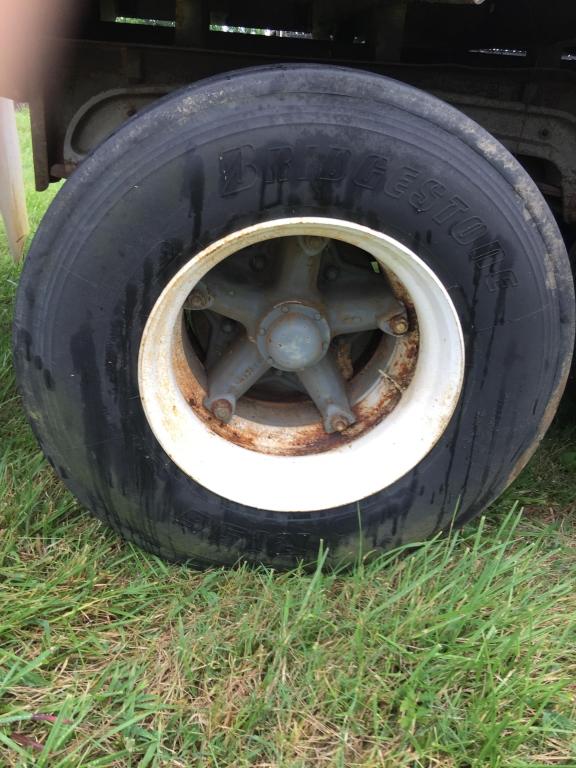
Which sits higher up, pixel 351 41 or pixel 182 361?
pixel 351 41

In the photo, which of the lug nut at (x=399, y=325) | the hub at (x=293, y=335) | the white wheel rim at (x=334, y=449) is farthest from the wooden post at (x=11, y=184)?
the lug nut at (x=399, y=325)

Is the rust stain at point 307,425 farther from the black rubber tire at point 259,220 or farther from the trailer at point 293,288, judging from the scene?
the black rubber tire at point 259,220

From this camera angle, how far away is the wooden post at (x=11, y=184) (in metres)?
2.98

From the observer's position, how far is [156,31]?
7.50ft

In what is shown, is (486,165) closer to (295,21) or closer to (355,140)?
(355,140)

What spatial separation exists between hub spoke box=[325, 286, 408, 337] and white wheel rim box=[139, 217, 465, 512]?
0.37 ft

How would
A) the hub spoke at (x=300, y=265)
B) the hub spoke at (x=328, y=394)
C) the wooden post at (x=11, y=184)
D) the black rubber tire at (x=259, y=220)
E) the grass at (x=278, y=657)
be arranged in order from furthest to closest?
the wooden post at (x=11, y=184)
the hub spoke at (x=328, y=394)
the hub spoke at (x=300, y=265)
the black rubber tire at (x=259, y=220)
the grass at (x=278, y=657)

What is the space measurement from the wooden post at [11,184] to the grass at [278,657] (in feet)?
6.22

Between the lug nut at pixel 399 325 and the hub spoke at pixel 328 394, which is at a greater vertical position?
the lug nut at pixel 399 325

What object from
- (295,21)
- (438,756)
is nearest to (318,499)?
(438,756)

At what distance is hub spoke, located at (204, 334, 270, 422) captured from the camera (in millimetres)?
1606

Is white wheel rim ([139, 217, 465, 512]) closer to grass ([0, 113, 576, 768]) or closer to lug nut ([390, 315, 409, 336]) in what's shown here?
lug nut ([390, 315, 409, 336])

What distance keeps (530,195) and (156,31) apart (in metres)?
1.63

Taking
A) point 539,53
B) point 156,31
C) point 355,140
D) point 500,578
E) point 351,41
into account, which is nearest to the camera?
point 355,140
